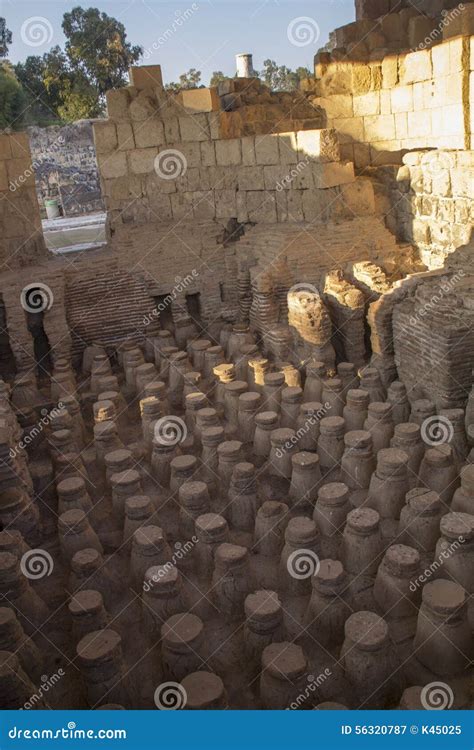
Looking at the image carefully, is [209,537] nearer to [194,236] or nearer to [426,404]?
[426,404]

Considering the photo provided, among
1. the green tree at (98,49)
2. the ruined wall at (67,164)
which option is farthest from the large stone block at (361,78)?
the green tree at (98,49)

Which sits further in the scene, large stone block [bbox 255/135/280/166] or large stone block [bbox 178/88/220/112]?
large stone block [bbox 178/88/220/112]

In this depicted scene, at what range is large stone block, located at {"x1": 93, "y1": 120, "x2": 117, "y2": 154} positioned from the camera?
31.7ft

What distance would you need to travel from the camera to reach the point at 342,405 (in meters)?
6.58

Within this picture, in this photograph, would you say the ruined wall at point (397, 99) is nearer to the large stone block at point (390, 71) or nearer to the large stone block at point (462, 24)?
the large stone block at point (390, 71)

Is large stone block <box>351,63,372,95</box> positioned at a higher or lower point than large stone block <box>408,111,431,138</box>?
higher

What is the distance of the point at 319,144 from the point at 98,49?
1960cm

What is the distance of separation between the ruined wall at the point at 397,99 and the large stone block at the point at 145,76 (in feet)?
7.89

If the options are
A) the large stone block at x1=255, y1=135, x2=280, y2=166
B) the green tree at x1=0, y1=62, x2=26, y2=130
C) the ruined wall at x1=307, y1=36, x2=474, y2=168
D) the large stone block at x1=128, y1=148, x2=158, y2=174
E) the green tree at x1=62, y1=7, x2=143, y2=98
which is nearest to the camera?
the ruined wall at x1=307, y1=36, x2=474, y2=168

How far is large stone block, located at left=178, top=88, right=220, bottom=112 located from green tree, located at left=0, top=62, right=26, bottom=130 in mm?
13382

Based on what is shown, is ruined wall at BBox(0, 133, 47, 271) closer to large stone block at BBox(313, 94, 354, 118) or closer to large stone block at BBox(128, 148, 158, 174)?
large stone block at BBox(128, 148, 158, 174)

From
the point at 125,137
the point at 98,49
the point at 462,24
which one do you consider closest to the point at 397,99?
the point at 462,24

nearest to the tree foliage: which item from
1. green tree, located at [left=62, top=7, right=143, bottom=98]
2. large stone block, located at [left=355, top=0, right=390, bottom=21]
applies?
green tree, located at [left=62, top=7, right=143, bottom=98]

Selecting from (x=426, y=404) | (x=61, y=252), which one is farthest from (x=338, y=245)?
(x=61, y=252)
